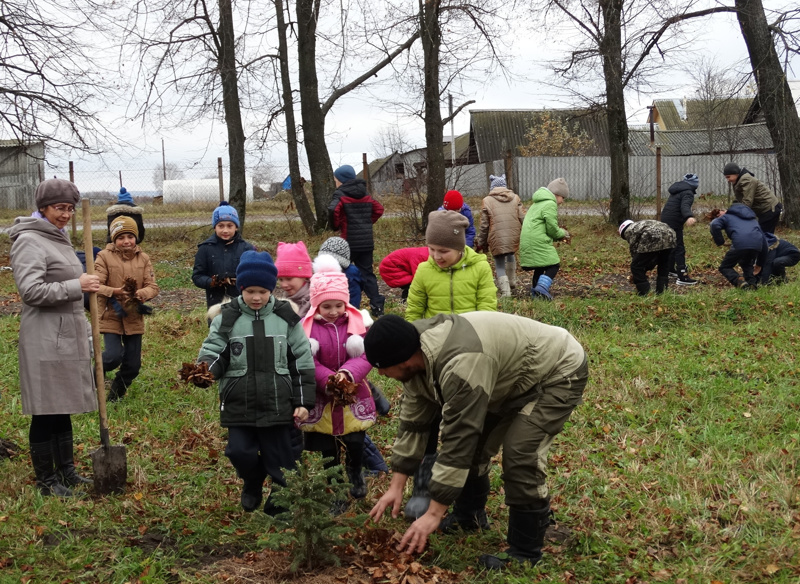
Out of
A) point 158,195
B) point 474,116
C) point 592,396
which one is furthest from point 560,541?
point 474,116

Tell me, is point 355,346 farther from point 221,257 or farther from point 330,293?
point 221,257

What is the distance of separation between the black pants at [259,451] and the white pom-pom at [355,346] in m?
0.55

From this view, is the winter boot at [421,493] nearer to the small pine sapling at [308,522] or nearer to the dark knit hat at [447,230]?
the small pine sapling at [308,522]

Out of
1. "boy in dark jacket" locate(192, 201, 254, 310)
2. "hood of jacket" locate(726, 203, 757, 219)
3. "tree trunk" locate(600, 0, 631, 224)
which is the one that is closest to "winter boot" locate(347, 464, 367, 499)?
"boy in dark jacket" locate(192, 201, 254, 310)

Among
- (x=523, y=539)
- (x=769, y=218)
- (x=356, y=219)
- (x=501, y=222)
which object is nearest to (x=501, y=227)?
(x=501, y=222)

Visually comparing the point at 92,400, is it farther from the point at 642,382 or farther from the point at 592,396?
the point at 642,382

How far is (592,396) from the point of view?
6559 mm

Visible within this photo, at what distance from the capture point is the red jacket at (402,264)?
7070 millimetres

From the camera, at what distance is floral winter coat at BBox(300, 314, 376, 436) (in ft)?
14.8

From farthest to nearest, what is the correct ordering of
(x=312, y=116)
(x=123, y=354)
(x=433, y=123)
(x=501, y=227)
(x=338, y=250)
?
(x=312, y=116)
(x=433, y=123)
(x=501, y=227)
(x=338, y=250)
(x=123, y=354)

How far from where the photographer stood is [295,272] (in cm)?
520

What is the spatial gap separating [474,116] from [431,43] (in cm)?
3313

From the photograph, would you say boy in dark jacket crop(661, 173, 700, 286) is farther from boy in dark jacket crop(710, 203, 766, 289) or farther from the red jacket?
the red jacket

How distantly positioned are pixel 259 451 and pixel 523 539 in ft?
5.22
